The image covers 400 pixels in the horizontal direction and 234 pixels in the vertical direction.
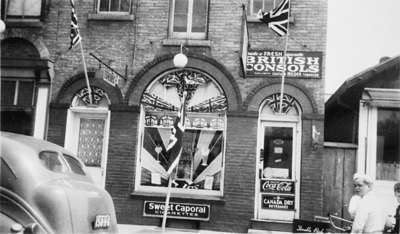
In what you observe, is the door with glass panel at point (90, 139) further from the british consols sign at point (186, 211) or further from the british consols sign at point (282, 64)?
the british consols sign at point (282, 64)

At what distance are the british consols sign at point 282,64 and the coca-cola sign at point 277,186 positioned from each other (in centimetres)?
244

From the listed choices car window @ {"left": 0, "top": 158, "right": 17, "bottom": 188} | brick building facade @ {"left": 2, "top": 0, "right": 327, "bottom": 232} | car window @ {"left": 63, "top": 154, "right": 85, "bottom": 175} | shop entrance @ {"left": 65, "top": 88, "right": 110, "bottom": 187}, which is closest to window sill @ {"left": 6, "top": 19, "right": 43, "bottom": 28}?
brick building facade @ {"left": 2, "top": 0, "right": 327, "bottom": 232}

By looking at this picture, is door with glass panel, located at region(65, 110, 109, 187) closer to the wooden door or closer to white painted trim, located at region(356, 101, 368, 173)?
the wooden door

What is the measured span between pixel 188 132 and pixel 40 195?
268 inches

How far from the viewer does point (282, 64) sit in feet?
36.6

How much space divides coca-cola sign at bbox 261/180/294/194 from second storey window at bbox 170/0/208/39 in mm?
3905

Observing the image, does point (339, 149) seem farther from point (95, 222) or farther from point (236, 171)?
point (95, 222)

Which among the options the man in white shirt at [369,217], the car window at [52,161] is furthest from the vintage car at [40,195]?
the man in white shirt at [369,217]

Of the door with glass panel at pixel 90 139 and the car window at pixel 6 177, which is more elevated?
the door with glass panel at pixel 90 139

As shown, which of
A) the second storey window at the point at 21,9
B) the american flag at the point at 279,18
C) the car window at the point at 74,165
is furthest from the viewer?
the second storey window at the point at 21,9

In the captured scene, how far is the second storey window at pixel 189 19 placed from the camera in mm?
11828

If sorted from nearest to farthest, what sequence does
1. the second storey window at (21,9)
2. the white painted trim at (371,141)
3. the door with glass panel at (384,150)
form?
the door with glass panel at (384,150)
the white painted trim at (371,141)
the second storey window at (21,9)

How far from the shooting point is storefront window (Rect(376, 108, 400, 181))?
10742 mm

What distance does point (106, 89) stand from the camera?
11797 millimetres
